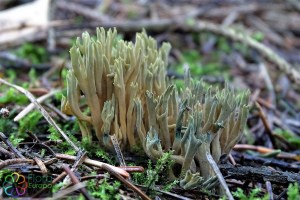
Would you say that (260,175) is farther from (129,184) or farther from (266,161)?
(129,184)

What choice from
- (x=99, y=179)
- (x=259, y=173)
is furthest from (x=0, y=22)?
(x=259, y=173)

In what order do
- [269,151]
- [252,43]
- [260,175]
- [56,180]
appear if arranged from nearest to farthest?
[56,180], [260,175], [269,151], [252,43]

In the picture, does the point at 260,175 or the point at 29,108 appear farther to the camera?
the point at 29,108

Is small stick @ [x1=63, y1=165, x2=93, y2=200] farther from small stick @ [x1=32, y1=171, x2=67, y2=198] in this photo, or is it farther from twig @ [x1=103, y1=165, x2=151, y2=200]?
twig @ [x1=103, y1=165, x2=151, y2=200]

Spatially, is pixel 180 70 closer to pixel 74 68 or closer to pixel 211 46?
A: pixel 211 46

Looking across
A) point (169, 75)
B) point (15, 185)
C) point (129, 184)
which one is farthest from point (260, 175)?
point (169, 75)

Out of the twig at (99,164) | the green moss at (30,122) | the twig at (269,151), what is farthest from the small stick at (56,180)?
the twig at (269,151)

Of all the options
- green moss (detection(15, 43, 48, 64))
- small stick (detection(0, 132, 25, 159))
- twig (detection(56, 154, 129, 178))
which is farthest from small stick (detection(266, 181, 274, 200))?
green moss (detection(15, 43, 48, 64))
